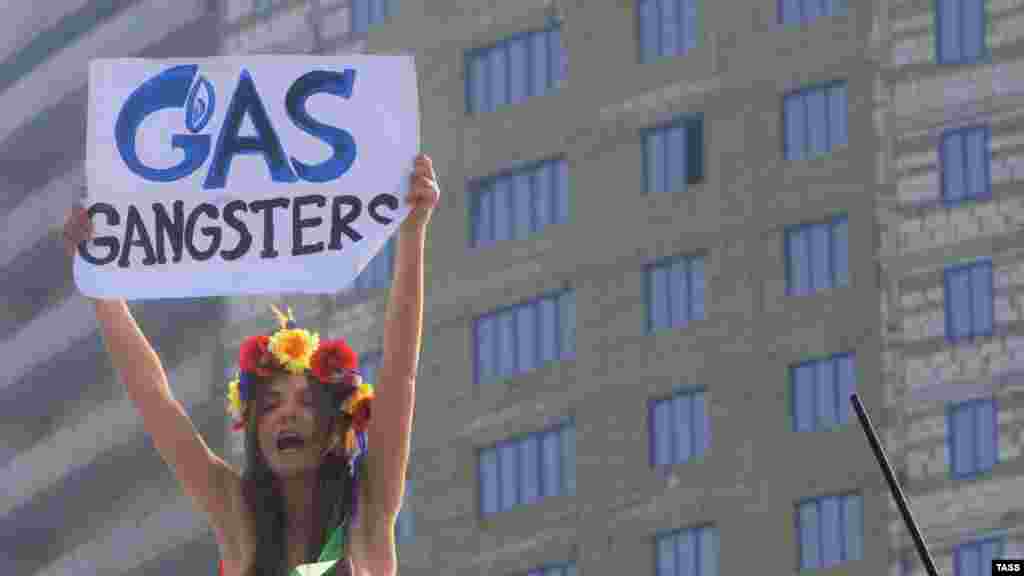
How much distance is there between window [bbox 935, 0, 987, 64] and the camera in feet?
319

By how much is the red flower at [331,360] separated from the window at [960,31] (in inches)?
3036

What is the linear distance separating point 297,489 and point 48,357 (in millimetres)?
93287

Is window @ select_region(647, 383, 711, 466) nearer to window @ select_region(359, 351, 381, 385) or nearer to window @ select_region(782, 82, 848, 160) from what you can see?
window @ select_region(782, 82, 848, 160)

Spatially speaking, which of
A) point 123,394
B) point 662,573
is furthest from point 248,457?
point 123,394

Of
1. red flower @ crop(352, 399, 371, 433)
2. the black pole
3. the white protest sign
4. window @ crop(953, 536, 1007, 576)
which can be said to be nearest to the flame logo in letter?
the white protest sign

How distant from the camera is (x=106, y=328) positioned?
67.8ft

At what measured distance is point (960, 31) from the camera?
320 feet

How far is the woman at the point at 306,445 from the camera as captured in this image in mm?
20219

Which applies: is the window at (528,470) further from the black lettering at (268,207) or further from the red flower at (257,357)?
the black lettering at (268,207)

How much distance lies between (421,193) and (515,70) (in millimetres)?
82968

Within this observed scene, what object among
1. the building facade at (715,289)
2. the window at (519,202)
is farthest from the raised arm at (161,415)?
the window at (519,202)

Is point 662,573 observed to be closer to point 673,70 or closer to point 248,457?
point 673,70

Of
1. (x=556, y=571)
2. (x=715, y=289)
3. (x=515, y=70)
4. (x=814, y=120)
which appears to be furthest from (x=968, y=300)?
(x=515, y=70)

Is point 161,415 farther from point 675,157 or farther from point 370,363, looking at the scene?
point 370,363
